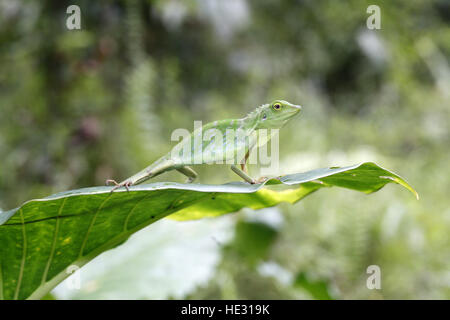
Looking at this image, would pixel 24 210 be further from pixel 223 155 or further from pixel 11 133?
pixel 11 133

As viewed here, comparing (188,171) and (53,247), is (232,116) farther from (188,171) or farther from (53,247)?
(53,247)

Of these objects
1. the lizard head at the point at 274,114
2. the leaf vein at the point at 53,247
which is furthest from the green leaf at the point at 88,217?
the lizard head at the point at 274,114

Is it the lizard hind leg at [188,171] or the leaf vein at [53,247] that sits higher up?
the lizard hind leg at [188,171]

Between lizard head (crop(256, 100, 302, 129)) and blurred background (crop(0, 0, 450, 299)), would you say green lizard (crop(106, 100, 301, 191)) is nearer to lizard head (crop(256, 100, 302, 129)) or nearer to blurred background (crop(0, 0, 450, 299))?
lizard head (crop(256, 100, 302, 129))

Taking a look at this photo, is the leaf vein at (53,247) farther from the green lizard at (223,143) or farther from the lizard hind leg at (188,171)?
the lizard hind leg at (188,171)

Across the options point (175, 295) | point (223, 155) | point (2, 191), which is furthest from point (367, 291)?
point (2, 191)

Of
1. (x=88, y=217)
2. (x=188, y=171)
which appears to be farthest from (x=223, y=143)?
(x=88, y=217)
